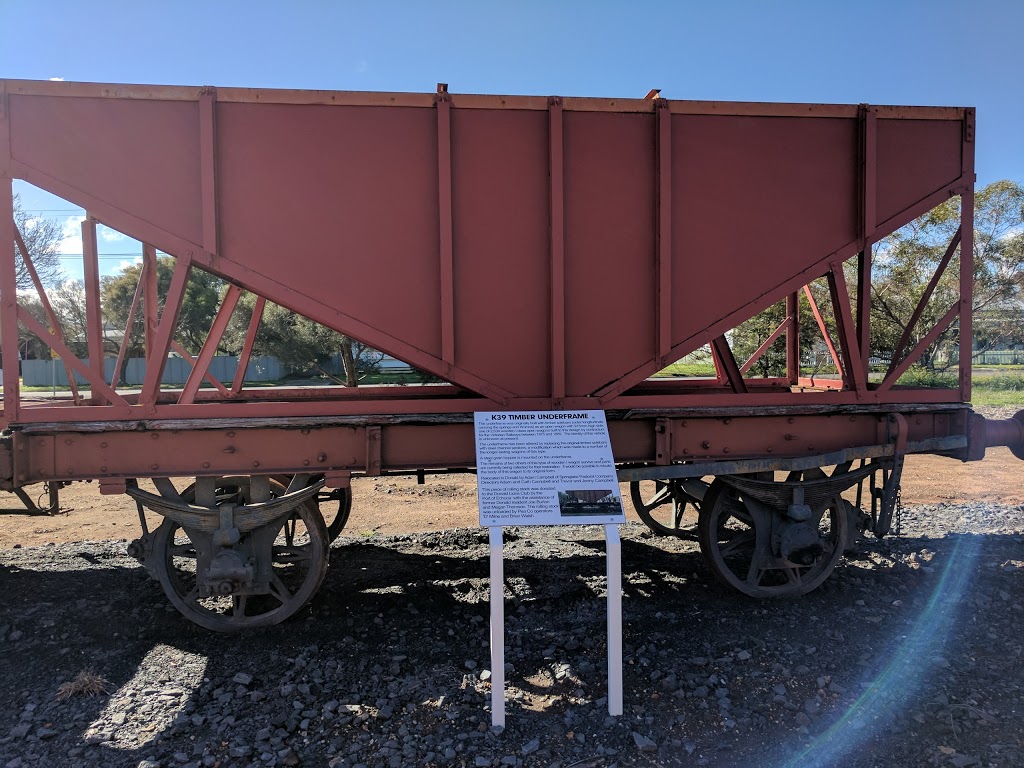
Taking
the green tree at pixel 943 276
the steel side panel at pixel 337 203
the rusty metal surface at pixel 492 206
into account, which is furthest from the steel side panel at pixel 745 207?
the green tree at pixel 943 276

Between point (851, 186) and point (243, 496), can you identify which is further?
point (243, 496)

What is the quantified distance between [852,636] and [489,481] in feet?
8.67

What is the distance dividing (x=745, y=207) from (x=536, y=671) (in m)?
3.21

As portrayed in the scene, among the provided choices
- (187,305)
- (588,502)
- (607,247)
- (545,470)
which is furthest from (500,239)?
(187,305)

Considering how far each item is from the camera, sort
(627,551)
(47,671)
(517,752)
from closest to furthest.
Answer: (517,752), (47,671), (627,551)

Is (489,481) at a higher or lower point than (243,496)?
higher

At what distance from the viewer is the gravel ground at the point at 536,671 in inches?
123

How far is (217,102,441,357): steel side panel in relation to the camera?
3.99m

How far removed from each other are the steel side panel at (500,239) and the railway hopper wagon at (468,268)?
0.01m

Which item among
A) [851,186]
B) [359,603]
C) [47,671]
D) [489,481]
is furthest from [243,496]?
[851,186]

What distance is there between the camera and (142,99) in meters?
3.91

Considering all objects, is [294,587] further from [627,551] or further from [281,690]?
[627,551]

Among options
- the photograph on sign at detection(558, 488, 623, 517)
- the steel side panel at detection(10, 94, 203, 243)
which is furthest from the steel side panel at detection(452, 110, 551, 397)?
the steel side panel at detection(10, 94, 203, 243)

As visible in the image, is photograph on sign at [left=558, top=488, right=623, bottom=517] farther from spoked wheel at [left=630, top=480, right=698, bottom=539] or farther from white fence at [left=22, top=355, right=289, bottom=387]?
white fence at [left=22, top=355, right=289, bottom=387]
